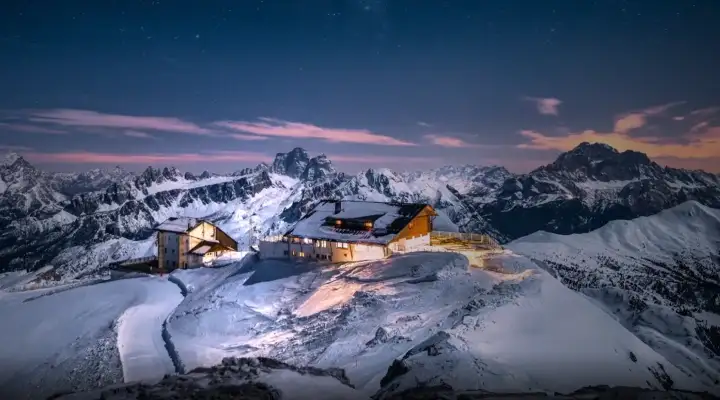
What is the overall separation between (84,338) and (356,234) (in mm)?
26128

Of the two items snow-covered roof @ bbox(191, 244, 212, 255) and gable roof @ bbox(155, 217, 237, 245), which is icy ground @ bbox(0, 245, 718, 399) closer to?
snow-covered roof @ bbox(191, 244, 212, 255)

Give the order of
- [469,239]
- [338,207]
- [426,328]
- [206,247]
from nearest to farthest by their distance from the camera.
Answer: [426,328]
[469,239]
[338,207]
[206,247]

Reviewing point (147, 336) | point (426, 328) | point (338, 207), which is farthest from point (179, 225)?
point (426, 328)

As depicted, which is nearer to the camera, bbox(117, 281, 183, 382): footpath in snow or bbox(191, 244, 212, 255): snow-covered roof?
bbox(117, 281, 183, 382): footpath in snow

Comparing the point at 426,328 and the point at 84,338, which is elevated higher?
the point at 426,328

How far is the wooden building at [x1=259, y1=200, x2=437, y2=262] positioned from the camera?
A: 49.8 m

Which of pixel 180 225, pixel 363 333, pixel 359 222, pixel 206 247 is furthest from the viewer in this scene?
pixel 180 225

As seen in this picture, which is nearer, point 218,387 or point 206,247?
point 218,387

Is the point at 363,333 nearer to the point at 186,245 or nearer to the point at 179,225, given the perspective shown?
the point at 186,245

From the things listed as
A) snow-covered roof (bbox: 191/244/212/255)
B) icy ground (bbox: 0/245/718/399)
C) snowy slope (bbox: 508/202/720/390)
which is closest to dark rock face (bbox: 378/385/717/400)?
icy ground (bbox: 0/245/718/399)

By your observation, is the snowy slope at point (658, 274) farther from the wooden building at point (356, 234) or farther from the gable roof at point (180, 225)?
the gable roof at point (180, 225)

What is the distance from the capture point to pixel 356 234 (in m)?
51.3

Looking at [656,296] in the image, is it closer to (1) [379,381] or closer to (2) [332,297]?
(2) [332,297]

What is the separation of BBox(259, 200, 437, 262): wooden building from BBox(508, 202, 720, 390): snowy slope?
57.6 feet
